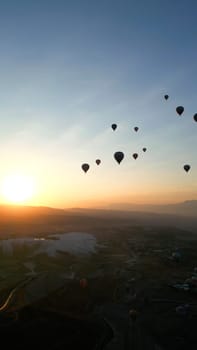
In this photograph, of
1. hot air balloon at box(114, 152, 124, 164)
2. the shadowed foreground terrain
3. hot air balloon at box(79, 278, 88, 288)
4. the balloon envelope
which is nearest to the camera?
the shadowed foreground terrain

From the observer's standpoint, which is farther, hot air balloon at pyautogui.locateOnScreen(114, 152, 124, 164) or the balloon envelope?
hot air balloon at pyautogui.locateOnScreen(114, 152, 124, 164)

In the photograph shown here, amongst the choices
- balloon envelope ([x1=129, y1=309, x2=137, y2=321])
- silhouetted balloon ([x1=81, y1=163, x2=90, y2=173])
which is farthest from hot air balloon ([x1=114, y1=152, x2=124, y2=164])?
balloon envelope ([x1=129, y1=309, x2=137, y2=321])

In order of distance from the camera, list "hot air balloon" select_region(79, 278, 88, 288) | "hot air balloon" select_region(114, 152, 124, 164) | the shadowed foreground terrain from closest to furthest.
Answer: the shadowed foreground terrain, "hot air balloon" select_region(79, 278, 88, 288), "hot air balloon" select_region(114, 152, 124, 164)

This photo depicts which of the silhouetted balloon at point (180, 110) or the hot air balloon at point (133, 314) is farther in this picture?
the silhouetted balloon at point (180, 110)

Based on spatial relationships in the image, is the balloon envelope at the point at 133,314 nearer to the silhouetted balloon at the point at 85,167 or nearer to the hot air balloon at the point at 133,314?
the hot air balloon at the point at 133,314

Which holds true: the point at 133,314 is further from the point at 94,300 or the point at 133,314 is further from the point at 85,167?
the point at 85,167

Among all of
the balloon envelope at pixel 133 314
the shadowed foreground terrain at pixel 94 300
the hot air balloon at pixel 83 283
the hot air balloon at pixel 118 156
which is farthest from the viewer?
the hot air balloon at pixel 118 156

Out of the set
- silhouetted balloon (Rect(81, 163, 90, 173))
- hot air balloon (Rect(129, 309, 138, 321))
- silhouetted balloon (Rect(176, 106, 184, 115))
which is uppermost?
silhouetted balloon (Rect(176, 106, 184, 115))

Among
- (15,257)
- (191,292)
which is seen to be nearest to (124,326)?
(191,292)

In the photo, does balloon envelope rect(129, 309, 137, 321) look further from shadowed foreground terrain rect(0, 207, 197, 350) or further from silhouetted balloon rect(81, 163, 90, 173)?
silhouetted balloon rect(81, 163, 90, 173)

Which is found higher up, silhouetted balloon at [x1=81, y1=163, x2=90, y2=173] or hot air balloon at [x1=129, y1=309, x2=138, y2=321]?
silhouetted balloon at [x1=81, y1=163, x2=90, y2=173]

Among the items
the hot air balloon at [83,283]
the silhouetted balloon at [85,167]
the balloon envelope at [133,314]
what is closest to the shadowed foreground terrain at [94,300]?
the balloon envelope at [133,314]
